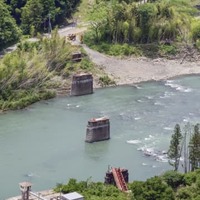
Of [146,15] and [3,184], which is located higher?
[146,15]

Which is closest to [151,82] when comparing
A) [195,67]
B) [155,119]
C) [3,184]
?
[195,67]

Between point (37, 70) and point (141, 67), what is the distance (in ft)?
34.5

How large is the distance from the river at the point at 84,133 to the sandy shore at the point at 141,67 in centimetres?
126

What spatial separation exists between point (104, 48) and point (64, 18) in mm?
7629

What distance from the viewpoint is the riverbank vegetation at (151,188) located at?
40.6 m

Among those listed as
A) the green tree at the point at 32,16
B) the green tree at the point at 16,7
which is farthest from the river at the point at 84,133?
the green tree at the point at 16,7

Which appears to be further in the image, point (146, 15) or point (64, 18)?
point (64, 18)

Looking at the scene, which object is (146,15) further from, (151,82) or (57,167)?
(57,167)

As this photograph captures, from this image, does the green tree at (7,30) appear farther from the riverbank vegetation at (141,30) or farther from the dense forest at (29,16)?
the riverbank vegetation at (141,30)

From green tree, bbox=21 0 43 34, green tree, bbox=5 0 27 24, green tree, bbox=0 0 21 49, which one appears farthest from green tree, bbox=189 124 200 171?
green tree, bbox=5 0 27 24

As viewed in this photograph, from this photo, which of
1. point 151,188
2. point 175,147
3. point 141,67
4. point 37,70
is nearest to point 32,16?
point 141,67

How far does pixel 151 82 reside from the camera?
68375 millimetres

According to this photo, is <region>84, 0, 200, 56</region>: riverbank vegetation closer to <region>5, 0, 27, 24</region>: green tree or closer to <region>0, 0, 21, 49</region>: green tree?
<region>0, 0, 21, 49</region>: green tree

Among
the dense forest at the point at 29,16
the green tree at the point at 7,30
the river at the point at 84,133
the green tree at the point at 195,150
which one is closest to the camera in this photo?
the green tree at the point at 195,150
